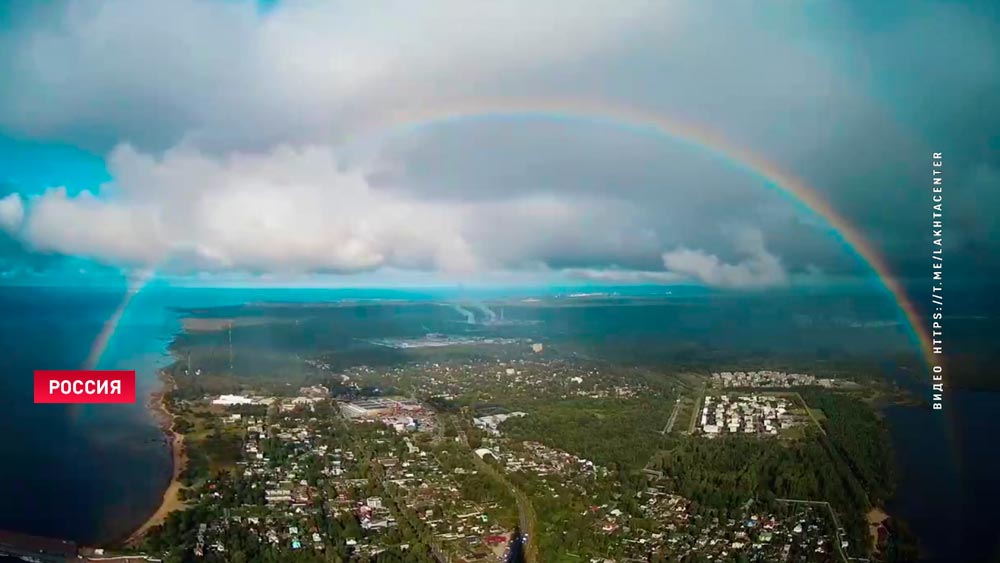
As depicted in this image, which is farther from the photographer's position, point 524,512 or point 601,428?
point 601,428

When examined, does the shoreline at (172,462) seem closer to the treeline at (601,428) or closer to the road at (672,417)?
the treeline at (601,428)

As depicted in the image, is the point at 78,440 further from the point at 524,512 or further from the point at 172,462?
the point at 524,512

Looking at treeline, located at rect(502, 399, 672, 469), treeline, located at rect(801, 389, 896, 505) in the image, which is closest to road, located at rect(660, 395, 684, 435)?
treeline, located at rect(502, 399, 672, 469)

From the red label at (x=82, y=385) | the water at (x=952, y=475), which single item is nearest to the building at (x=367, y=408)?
the red label at (x=82, y=385)

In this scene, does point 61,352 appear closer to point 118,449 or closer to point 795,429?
point 118,449

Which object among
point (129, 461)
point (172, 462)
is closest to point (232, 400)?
point (129, 461)

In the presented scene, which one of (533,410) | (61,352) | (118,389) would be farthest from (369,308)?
(533,410)
